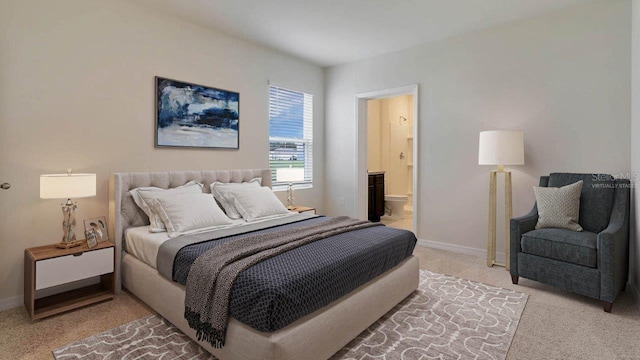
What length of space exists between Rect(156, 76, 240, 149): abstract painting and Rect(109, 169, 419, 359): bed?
0.40 m

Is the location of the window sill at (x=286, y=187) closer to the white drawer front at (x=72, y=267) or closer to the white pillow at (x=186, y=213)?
the white pillow at (x=186, y=213)

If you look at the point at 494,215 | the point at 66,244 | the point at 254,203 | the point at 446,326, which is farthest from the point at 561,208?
the point at 66,244

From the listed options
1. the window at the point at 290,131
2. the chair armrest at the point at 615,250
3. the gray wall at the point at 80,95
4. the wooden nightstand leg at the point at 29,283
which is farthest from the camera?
the window at the point at 290,131

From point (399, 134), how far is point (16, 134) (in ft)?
21.0

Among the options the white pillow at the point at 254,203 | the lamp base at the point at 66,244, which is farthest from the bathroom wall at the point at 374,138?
the lamp base at the point at 66,244

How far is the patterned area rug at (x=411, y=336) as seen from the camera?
2.02 meters

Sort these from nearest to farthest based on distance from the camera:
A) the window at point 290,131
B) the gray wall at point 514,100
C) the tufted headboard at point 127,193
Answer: the tufted headboard at point 127,193, the gray wall at point 514,100, the window at point 290,131

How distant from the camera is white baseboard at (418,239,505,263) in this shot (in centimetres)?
388

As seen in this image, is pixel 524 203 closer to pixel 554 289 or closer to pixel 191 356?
pixel 554 289

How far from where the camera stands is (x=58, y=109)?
2812 millimetres

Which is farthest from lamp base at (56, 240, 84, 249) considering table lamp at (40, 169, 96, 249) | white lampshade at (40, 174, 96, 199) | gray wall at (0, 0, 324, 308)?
white lampshade at (40, 174, 96, 199)

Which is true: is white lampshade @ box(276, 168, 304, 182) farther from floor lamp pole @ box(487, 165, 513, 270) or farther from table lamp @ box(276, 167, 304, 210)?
floor lamp pole @ box(487, 165, 513, 270)

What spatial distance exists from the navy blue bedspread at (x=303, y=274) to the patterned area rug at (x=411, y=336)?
373mm

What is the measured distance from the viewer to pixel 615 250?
8.25 ft
